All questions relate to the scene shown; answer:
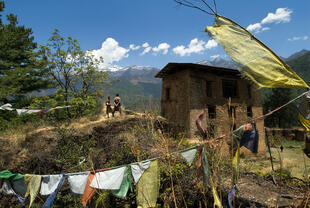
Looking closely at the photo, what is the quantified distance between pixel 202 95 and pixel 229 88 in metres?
3.90

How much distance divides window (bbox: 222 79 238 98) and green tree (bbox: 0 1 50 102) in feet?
54.7

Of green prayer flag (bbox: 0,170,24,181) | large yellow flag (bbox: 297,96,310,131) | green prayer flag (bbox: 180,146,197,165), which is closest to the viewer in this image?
large yellow flag (bbox: 297,96,310,131)

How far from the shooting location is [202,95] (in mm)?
14328

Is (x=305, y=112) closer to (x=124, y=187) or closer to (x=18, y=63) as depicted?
(x=124, y=187)

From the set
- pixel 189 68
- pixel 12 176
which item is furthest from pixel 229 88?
pixel 12 176

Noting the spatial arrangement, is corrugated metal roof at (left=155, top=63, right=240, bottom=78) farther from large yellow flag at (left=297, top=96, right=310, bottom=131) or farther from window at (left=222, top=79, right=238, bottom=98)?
large yellow flag at (left=297, top=96, right=310, bottom=131)

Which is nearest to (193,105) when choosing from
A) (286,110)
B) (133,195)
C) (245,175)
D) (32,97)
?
(245,175)

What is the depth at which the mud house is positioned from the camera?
13719 mm

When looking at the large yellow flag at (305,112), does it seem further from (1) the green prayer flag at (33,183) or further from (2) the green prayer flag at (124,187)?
(1) the green prayer flag at (33,183)

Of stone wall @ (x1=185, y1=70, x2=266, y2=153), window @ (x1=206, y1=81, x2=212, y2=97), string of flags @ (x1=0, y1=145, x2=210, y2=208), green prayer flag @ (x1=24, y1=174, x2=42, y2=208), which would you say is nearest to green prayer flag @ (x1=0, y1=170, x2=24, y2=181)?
green prayer flag @ (x1=24, y1=174, x2=42, y2=208)

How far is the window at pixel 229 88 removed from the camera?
16234 mm

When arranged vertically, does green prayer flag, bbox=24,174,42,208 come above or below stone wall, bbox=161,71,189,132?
below

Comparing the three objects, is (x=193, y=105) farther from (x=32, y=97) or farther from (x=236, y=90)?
(x=32, y=97)

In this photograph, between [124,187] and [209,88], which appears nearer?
[124,187]
